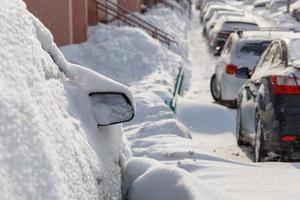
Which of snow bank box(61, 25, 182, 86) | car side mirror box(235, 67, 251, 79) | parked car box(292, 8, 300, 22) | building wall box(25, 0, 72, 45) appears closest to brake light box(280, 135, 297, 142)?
car side mirror box(235, 67, 251, 79)

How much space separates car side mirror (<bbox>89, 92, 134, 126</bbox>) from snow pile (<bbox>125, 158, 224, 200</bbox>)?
0.41m

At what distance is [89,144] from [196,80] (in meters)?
17.7

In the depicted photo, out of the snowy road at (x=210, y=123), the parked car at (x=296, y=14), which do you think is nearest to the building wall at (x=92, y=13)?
the snowy road at (x=210, y=123)

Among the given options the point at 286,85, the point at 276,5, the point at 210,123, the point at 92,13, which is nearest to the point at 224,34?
the point at 92,13

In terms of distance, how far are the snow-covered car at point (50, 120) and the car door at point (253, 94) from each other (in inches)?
185

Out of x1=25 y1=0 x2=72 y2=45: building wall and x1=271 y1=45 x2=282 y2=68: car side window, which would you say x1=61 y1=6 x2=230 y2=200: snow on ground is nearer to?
x1=25 y1=0 x2=72 y2=45: building wall

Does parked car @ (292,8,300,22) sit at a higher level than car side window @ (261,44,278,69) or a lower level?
lower

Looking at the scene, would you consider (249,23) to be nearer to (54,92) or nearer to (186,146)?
(186,146)

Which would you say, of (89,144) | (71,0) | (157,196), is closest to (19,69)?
(89,144)

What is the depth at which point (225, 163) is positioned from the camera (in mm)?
6832

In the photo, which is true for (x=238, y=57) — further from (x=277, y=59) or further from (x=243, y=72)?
(x=277, y=59)

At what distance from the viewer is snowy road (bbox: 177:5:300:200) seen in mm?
4980

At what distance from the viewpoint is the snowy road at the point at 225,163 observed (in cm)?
498

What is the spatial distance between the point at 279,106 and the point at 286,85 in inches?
9.2
